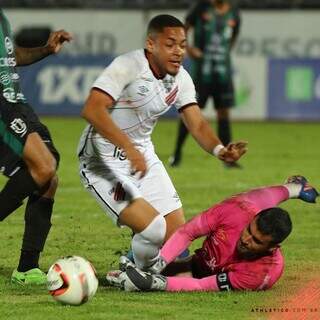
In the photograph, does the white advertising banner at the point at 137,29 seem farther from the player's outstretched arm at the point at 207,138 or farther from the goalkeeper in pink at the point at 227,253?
the goalkeeper in pink at the point at 227,253

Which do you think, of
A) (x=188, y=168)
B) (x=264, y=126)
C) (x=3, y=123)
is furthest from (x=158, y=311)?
(x=264, y=126)

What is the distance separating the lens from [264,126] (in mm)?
22766

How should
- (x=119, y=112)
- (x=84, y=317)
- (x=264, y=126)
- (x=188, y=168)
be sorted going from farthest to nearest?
1. (x=264, y=126)
2. (x=188, y=168)
3. (x=119, y=112)
4. (x=84, y=317)

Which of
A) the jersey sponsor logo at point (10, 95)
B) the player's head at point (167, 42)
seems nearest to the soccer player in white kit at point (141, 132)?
the player's head at point (167, 42)

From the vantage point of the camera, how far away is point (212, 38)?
16.0 m

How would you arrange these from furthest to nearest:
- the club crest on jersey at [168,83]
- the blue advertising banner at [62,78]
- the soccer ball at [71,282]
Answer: the blue advertising banner at [62,78] < the club crest on jersey at [168,83] < the soccer ball at [71,282]

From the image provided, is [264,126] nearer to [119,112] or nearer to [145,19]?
[145,19]

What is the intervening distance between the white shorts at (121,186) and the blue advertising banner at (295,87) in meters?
16.1

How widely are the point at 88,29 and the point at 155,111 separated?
1819 cm

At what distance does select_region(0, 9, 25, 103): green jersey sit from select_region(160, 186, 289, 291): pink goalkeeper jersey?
1.38m

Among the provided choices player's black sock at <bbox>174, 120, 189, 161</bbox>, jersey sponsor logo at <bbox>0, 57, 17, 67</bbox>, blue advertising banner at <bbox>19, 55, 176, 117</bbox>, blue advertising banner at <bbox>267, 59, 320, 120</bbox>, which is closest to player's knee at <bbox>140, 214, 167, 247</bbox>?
jersey sponsor logo at <bbox>0, 57, 17, 67</bbox>

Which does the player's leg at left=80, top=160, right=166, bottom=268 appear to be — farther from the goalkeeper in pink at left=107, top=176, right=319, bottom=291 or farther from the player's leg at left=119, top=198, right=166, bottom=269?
the goalkeeper in pink at left=107, top=176, right=319, bottom=291

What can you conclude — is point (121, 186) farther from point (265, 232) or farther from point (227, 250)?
point (265, 232)

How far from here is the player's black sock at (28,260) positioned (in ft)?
24.8
